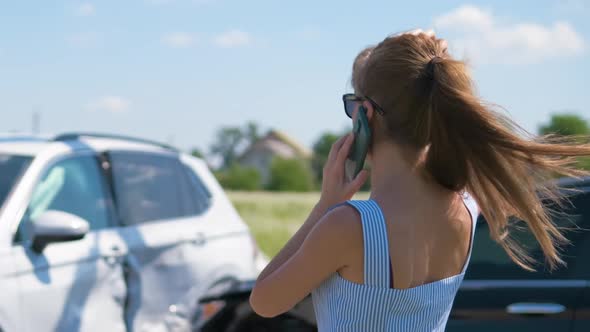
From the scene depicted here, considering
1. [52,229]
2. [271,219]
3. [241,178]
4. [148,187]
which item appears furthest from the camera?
[241,178]

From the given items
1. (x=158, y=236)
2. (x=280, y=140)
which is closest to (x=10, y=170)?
(x=158, y=236)

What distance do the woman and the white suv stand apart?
266 centimetres

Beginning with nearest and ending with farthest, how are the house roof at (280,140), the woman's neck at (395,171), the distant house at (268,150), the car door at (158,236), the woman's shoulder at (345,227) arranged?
the woman's shoulder at (345,227) < the woman's neck at (395,171) < the car door at (158,236) < the distant house at (268,150) < the house roof at (280,140)

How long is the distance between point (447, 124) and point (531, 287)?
2.46 metres

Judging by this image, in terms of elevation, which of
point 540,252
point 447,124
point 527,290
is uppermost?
point 447,124

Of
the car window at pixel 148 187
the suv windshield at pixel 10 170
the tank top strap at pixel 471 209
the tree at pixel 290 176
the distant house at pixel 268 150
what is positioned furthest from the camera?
the distant house at pixel 268 150

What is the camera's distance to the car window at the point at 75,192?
489 cm

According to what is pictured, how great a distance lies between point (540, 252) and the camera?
4352 millimetres

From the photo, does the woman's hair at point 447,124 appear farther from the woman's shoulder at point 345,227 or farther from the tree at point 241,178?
the tree at point 241,178

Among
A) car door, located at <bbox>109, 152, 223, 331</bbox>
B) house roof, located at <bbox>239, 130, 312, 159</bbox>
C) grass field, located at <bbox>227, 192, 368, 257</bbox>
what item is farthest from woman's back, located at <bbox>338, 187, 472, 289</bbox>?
house roof, located at <bbox>239, 130, 312, 159</bbox>

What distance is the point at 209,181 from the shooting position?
6.46 meters

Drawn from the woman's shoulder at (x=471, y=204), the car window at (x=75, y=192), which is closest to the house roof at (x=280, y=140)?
the car window at (x=75, y=192)

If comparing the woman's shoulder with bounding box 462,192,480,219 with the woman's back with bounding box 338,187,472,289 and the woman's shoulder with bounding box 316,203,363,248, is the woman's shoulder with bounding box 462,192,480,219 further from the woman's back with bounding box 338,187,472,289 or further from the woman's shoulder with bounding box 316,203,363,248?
the woman's shoulder with bounding box 316,203,363,248

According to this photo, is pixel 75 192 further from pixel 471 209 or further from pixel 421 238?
pixel 421 238
